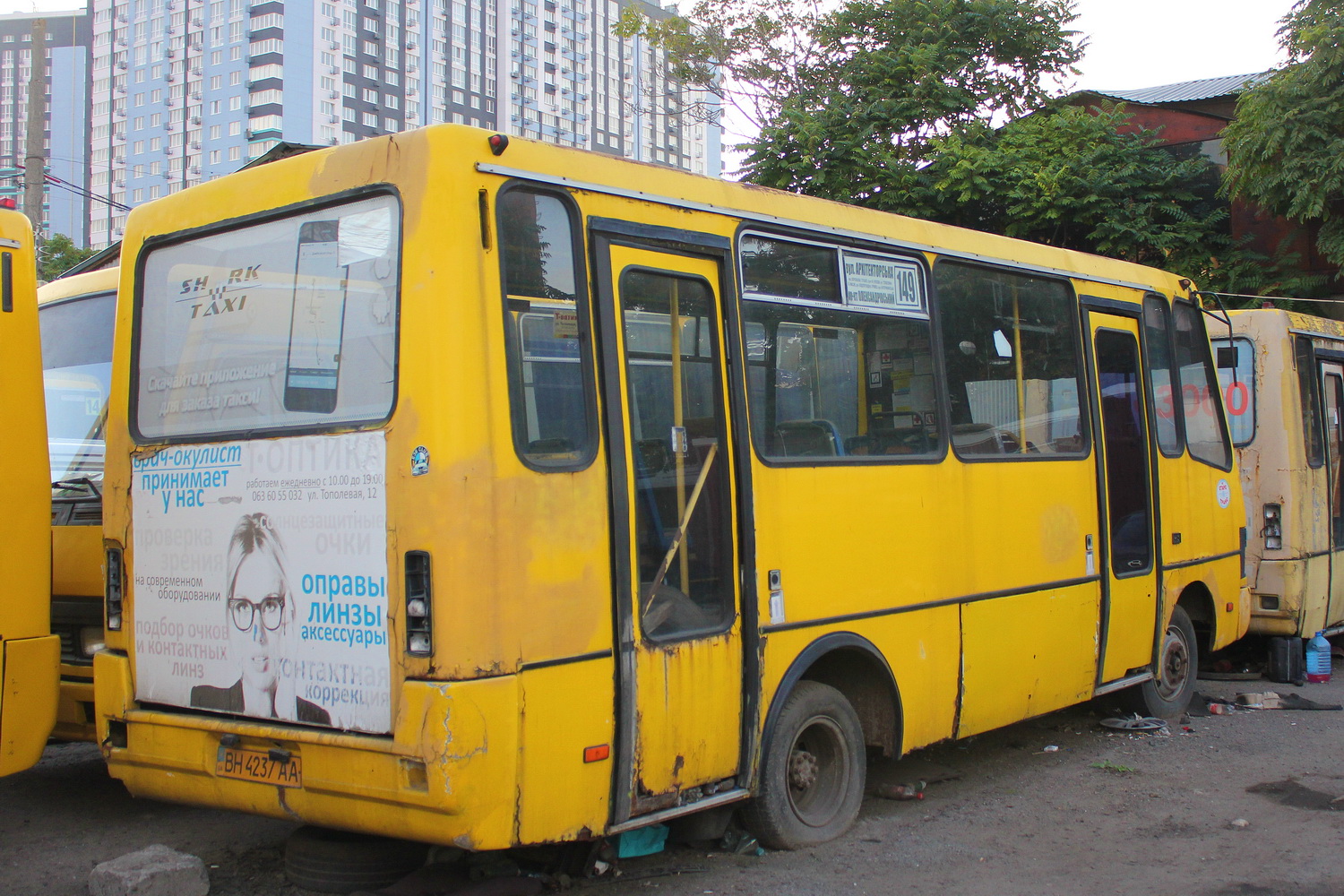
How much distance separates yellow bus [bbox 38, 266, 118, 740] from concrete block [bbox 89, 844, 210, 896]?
2.99 ft

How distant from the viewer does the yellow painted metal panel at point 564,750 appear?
394 centimetres

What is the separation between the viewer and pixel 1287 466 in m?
9.58

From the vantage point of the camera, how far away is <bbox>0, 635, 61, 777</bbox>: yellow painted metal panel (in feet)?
15.9

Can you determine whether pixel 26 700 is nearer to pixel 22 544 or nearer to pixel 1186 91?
pixel 22 544

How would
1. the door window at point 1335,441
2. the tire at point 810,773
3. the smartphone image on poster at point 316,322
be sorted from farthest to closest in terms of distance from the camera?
the door window at point 1335,441
the tire at point 810,773
the smartphone image on poster at point 316,322

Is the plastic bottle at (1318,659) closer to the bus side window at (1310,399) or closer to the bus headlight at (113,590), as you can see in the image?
the bus side window at (1310,399)

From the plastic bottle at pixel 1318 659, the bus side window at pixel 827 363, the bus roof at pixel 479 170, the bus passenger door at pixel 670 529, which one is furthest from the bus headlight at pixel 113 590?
the plastic bottle at pixel 1318 659

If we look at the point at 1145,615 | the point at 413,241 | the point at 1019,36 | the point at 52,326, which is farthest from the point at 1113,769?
the point at 1019,36

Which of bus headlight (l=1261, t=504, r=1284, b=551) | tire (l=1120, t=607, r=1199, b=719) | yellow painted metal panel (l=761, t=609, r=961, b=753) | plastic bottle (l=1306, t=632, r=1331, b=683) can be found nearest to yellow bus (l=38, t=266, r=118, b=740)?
yellow painted metal panel (l=761, t=609, r=961, b=753)

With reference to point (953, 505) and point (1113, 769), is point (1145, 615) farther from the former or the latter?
point (953, 505)

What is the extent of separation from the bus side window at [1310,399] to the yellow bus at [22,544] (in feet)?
30.4

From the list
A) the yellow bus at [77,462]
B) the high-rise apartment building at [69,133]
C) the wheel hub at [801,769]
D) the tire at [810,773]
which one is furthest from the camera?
the high-rise apartment building at [69,133]

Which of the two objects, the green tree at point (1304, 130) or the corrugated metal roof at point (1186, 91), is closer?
the green tree at point (1304, 130)

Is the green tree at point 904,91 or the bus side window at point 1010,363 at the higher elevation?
the green tree at point 904,91
